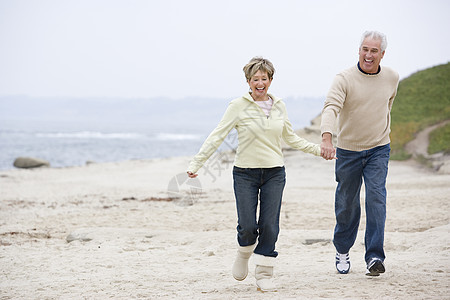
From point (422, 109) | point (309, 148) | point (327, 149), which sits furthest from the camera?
point (422, 109)

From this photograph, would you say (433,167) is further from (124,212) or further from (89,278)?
(89,278)

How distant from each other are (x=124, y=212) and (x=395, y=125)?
582 inches

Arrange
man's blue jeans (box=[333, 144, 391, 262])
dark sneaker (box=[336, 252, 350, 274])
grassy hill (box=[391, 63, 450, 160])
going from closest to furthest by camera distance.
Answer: man's blue jeans (box=[333, 144, 391, 262])
dark sneaker (box=[336, 252, 350, 274])
grassy hill (box=[391, 63, 450, 160])

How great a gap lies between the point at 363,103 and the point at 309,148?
624 millimetres

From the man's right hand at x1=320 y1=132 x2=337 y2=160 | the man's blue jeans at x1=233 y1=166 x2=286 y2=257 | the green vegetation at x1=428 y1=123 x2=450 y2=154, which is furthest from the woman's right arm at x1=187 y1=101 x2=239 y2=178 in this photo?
the green vegetation at x1=428 y1=123 x2=450 y2=154

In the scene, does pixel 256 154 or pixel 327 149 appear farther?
pixel 327 149

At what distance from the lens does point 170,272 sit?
5863 millimetres

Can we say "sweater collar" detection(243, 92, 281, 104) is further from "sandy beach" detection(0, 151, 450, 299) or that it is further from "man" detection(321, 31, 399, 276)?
"sandy beach" detection(0, 151, 450, 299)

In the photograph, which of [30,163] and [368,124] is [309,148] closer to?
[368,124]

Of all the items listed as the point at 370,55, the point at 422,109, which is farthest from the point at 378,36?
the point at 422,109

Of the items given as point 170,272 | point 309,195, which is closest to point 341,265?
point 170,272

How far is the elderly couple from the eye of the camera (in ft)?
14.8

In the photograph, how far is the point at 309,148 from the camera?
15.6 feet

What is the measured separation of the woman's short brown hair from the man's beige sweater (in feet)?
2.14
